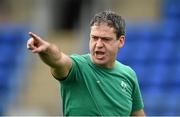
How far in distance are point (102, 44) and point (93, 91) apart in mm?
369

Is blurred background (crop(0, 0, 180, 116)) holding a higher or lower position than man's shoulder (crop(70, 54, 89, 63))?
lower

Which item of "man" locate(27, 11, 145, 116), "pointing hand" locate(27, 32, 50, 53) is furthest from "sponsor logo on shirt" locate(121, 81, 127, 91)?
"pointing hand" locate(27, 32, 50, 53)

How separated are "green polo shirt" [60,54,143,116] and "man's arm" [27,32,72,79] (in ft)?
0.34

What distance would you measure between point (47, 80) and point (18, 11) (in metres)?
2.41

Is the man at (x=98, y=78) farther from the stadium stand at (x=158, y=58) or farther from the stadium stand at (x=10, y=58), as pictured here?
the stadium stand at (x=10, y=58)

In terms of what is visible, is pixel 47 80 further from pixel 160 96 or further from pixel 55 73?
pixel 55 73

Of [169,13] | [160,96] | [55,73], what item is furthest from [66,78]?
[169,13]

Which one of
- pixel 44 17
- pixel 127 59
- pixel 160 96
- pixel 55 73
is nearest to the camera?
pixel 55 73

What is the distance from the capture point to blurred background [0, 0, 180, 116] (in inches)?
485

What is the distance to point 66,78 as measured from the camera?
223 inches

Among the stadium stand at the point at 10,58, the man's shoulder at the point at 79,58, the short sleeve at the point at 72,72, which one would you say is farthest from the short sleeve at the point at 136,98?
the stadium stand at the point at 10,58

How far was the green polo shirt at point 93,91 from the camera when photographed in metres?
5.79

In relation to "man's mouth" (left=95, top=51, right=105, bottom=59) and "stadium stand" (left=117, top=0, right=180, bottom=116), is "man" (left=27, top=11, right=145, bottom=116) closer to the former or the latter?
"man's mouth" (left=95, top=51, right=105, bottom=59)

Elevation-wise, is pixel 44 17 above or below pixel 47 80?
above
